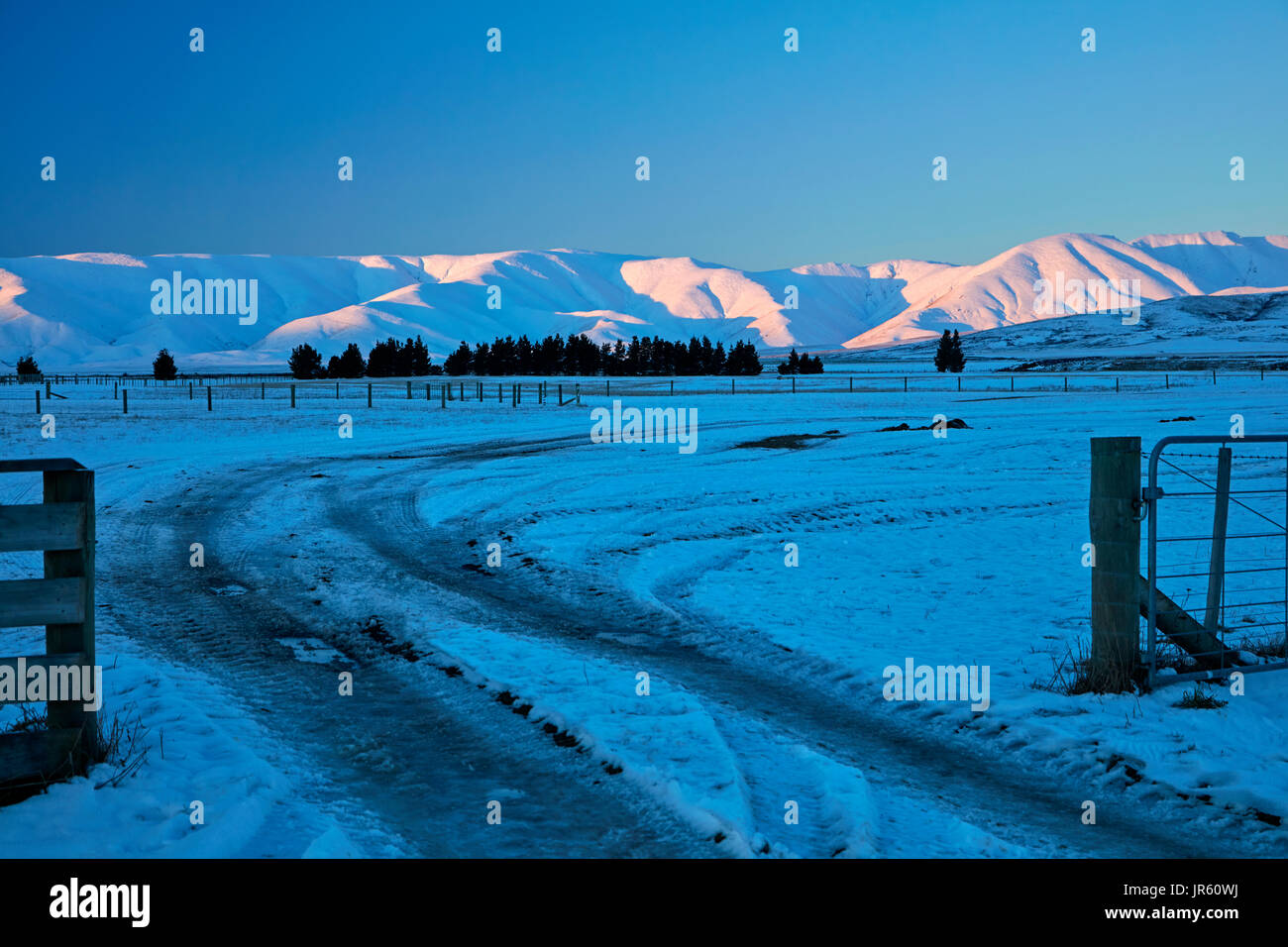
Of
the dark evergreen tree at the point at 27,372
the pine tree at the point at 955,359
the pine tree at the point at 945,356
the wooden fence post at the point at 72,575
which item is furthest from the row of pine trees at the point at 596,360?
the wooden fence post at the point at 72,575

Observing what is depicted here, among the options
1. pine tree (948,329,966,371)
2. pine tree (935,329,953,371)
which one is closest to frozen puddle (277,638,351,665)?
pine tree (948,329,966,371)

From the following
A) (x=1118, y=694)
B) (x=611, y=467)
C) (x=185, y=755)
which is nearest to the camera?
(x=185, y=755)

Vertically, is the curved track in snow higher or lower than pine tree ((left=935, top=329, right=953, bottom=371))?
lower

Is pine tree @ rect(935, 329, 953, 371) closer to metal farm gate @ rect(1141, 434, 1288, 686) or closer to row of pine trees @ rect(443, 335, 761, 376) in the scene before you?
row of pine trees @ rect(443, 335, 761, 376)

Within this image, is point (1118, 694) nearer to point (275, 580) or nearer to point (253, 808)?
point (253, 808)

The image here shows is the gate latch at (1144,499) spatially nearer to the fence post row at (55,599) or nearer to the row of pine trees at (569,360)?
the fence post row at (55,599)

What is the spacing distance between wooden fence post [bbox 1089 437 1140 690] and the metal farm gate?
13cm

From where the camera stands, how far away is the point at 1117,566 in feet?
23.7

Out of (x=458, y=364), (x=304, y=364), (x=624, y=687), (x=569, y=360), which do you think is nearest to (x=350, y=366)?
(x=304, y=364)

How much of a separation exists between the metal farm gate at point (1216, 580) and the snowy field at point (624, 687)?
44cm

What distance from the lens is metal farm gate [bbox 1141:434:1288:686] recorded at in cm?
737

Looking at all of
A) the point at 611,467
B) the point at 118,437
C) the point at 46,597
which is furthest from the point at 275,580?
the point at 118,437
